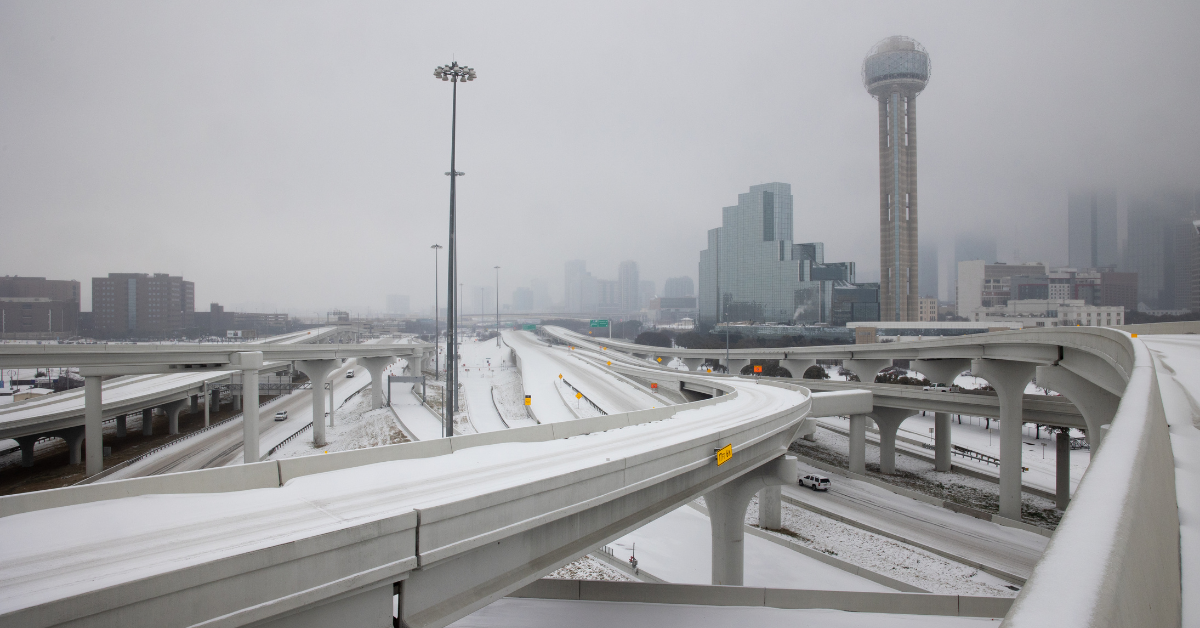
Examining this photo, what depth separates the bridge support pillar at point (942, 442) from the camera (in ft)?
102

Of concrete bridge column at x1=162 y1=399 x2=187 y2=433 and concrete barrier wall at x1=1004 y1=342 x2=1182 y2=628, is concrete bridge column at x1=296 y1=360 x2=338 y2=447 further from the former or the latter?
concrete barrier wall at x1=1004 y1=342 x2=1182 y2=628

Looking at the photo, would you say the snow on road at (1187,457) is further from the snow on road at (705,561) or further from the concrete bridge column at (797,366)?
the concrete bridge column at (797,366)

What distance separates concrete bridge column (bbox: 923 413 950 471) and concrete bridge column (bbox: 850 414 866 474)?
16.4ft

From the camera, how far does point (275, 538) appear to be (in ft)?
15.3

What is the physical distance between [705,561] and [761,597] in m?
7.26

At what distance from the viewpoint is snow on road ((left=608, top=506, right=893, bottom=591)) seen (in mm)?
15656

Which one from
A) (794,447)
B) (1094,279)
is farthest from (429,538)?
(1094,279)

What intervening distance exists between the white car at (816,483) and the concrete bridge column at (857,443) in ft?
16.3

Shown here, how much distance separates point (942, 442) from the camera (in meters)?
31.1

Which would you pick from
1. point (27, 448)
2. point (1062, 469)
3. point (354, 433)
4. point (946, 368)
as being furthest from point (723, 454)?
point (27, 448)

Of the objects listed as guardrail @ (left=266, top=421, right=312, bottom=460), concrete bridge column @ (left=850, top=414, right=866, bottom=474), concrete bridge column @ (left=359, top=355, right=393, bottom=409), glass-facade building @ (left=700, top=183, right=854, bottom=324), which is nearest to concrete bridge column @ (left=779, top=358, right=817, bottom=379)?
concrete bridge column @ (left=850, top=414, right=866, bottom=474)

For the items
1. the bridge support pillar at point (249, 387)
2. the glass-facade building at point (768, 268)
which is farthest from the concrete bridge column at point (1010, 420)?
the glass-facade building at point (768, 268)

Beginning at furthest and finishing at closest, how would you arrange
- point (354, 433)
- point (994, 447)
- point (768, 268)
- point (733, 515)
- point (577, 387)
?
point (768, 268), point (577, 387), point (994, 447), point (354, 433), point (733, 515)

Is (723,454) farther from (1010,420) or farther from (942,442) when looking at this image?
(942,442)
